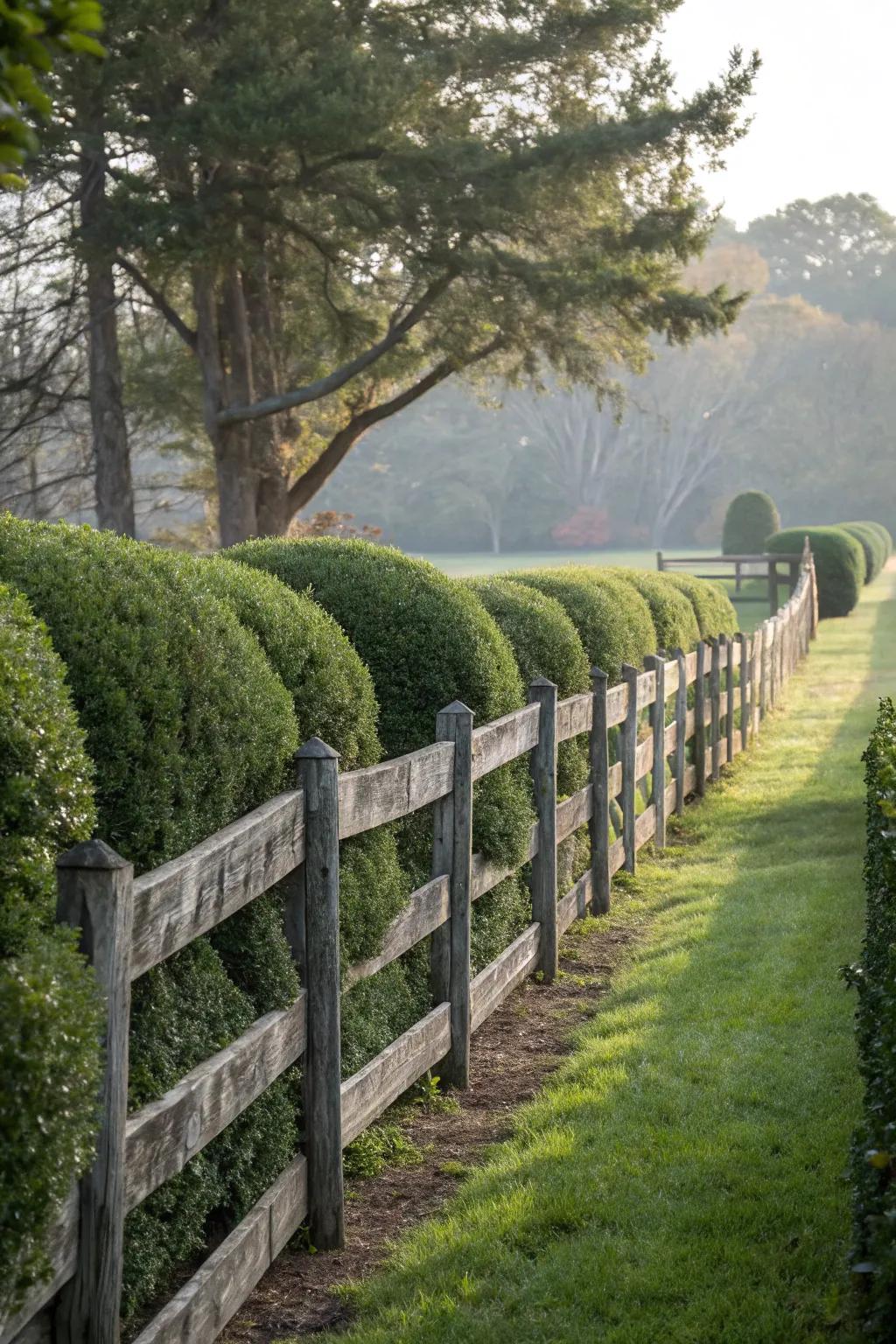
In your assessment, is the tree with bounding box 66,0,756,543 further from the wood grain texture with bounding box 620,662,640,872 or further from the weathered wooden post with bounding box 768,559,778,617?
the weathered wooden post with bounding box 768,559,778,617

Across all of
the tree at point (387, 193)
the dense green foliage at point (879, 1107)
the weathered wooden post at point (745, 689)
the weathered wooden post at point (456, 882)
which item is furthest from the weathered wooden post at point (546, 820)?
the tree at point (387, 193)

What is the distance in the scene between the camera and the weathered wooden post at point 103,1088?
2926 mm

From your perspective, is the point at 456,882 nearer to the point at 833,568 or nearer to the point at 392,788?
the point at 392,788

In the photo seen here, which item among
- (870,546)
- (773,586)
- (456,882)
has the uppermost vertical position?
(870,546)

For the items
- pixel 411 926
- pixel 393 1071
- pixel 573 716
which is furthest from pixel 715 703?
pixel 393 1071

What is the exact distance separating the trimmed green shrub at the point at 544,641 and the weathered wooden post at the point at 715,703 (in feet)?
16.6

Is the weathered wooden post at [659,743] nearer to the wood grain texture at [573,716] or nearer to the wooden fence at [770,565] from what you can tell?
the wood grain texture at [573,716]

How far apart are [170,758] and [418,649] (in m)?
2.96

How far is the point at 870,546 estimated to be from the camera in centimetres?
5300

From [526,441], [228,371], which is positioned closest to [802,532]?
[228,371]

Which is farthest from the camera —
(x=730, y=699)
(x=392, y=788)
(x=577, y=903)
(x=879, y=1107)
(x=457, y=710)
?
(x=730, y=699)

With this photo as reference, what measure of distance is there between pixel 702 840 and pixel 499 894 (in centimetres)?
494

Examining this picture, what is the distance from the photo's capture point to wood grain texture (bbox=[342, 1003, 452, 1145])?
196 inches

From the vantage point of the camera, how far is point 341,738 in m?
5.45
